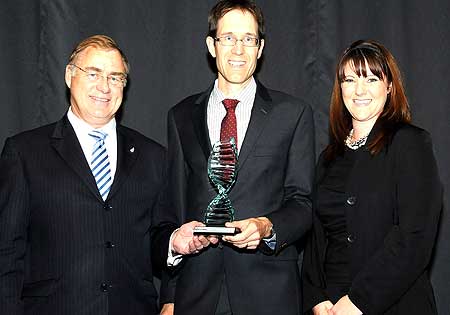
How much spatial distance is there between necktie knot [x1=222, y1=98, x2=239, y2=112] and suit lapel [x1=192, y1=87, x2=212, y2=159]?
110 mm

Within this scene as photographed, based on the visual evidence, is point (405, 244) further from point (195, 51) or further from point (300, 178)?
point (195, 51)

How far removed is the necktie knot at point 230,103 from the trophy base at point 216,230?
22.4 inches

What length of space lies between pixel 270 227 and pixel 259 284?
0.24m

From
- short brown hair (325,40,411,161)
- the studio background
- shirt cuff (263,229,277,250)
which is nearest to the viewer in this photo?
shirt cuff (263,229,277,250)

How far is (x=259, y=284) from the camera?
8.68 ft

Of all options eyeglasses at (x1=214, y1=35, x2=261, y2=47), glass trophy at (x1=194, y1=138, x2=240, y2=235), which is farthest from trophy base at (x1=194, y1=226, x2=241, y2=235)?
eyeglasses at (x1=214, y1=35, x2=261, y2=47)

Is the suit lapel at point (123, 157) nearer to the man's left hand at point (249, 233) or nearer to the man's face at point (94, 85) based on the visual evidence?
the man's face at point (94, 85)

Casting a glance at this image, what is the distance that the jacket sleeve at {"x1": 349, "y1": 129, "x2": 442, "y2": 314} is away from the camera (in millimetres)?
2512

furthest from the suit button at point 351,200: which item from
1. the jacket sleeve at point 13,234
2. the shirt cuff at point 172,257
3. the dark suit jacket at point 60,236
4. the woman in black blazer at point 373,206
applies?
the jacket sleeve at point 13,234

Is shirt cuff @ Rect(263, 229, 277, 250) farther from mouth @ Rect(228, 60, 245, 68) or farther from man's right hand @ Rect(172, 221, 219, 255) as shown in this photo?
mouth @ Rect(228, 60, 245, 68)

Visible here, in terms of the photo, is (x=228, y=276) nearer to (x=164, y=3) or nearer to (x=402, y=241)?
(x=402, y=241)

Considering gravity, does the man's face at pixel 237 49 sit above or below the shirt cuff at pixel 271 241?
above

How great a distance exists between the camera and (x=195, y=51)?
3.81m

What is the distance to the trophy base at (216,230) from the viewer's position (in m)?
2.35
